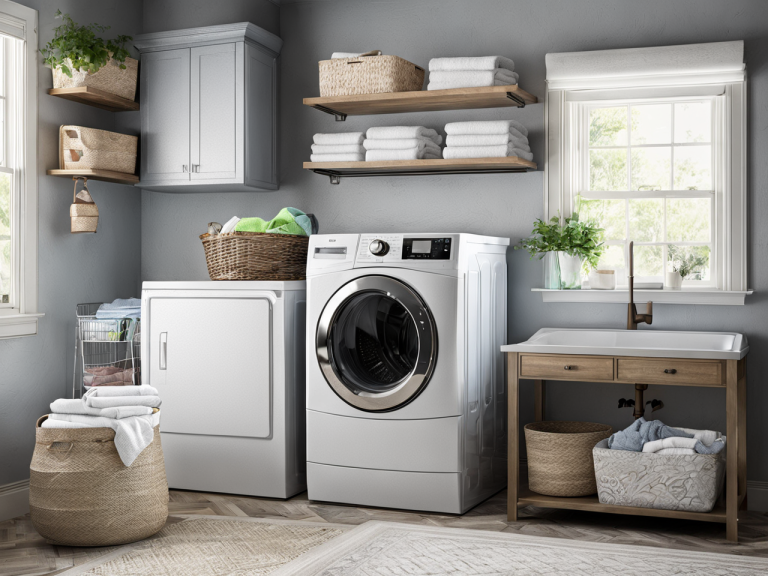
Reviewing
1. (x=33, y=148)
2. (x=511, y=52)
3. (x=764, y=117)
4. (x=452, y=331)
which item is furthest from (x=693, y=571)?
(x=33, y=148)

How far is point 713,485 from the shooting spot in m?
3.13

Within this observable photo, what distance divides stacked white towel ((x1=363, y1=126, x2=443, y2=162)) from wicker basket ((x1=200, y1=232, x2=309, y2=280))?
56cm

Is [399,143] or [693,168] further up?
[399,143]

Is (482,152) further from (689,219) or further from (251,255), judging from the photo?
(251,255)

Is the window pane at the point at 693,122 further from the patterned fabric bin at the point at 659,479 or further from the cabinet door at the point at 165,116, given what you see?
the cabinet door at the point at 165,116

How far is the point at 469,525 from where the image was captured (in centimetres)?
337

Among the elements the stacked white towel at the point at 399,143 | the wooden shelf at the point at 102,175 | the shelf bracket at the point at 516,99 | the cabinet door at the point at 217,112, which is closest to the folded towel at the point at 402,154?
the stacked white towel at the point at 399,143

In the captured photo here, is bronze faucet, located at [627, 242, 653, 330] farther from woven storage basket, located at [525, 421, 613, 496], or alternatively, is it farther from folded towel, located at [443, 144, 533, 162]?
folded towel, located at [443, 144, 533, 162]

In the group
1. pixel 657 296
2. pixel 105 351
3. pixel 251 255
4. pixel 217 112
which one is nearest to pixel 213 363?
pixel 251 255

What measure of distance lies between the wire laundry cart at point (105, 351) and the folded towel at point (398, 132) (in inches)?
57.2

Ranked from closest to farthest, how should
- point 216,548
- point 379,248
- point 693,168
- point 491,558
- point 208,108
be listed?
1. point 491,558
2. point 216,548
3. point 379,248
4. point 693,168
5. point 208,108

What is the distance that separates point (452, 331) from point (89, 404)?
1.43 m

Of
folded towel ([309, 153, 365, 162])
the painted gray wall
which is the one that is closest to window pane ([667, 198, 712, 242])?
folded towel ([309, 153, 365, 162])

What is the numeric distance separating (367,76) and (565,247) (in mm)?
1213
